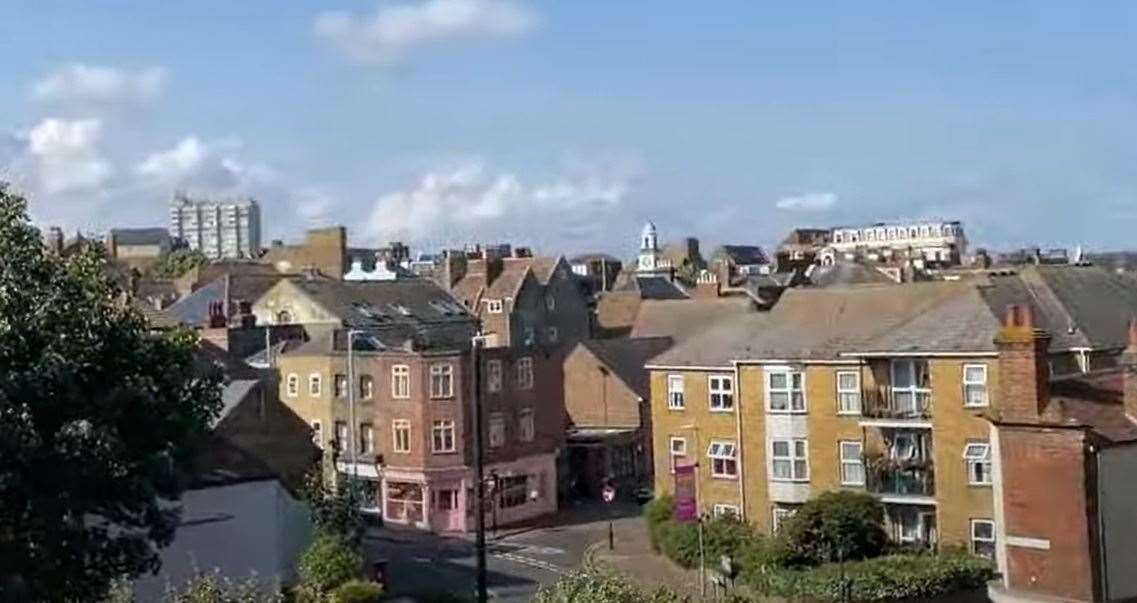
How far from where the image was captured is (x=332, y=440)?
199ft

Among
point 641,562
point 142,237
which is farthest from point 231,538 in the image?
point 142,237

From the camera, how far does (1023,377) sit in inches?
1093

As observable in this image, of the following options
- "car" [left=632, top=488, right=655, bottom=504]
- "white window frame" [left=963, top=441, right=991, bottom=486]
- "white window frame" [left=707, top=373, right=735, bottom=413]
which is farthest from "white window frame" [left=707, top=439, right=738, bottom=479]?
"car" [left=632, top=488, right=655, bottom=504]

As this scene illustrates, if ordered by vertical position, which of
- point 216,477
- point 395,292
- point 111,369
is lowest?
point 216,477

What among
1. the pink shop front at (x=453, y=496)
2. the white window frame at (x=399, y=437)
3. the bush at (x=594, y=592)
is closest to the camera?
the bush at (x=594, y=592)

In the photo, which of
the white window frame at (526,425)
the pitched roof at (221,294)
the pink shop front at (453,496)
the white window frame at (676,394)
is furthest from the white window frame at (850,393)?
the pitched roof at (221,294)

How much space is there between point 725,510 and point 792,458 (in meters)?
3.03

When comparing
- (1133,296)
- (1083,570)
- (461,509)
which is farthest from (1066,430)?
(461,509)

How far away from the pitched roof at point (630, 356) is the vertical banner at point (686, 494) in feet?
56.1

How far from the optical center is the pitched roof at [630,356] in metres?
67.9

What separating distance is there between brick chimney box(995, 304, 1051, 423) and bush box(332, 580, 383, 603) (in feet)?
50.5

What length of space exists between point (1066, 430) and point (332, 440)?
38191 millimetres

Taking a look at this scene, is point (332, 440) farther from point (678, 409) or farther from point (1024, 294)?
point (1024, 294)

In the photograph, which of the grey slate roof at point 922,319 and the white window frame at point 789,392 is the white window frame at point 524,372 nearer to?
the grey slate roof at point 922,319
